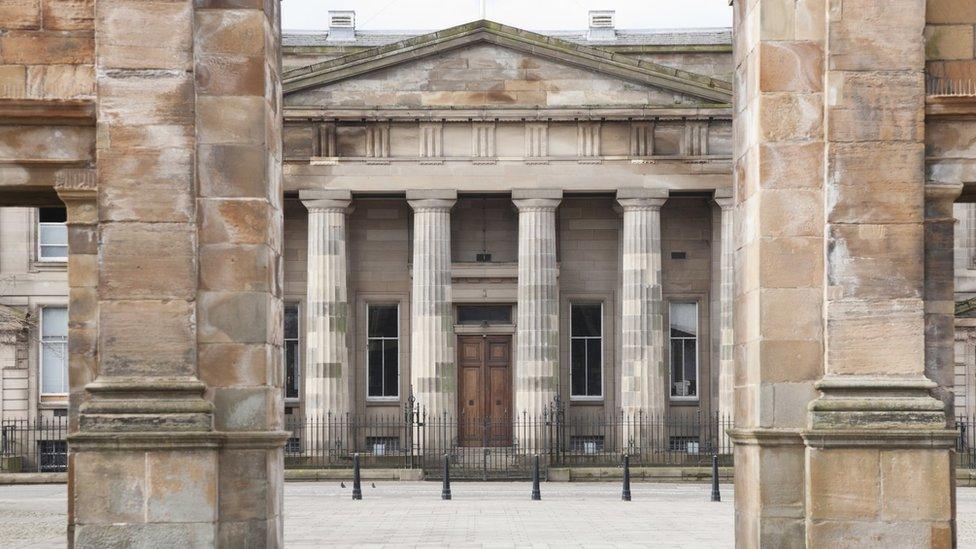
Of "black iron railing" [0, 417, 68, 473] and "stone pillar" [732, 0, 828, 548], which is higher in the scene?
"stone pillar" [732, 0, 828, 548]

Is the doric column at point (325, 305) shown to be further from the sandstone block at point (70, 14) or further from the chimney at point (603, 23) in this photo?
the sandstone block at point (70, 14)

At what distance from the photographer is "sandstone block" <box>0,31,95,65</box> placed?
15164mm

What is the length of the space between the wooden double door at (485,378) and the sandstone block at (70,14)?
33477 mm

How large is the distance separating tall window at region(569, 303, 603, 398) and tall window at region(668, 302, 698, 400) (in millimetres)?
2197

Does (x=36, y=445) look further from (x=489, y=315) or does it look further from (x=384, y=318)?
(x=489, y=315)

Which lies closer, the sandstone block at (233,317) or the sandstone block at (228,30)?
the sandstone block at (233,317)

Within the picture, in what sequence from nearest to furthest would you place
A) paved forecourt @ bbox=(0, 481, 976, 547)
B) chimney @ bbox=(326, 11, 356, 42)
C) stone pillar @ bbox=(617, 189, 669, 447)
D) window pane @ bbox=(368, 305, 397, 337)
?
paved forecourt @ bbox=(0, 481, 976, 547) < stone pillar @ bbox=(617, 189, 669, 447) < window pane @ bbox=(368, 305, 397, 337) < chimney @ bbox=(326, 11, 356, 42)

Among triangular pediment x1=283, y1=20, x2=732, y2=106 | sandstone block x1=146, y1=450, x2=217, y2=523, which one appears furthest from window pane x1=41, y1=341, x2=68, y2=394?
sandstone block x1=146, y1=450, x2=217, y2=523

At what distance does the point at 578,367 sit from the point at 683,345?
3279 millimetres

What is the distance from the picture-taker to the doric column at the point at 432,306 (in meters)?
44.9

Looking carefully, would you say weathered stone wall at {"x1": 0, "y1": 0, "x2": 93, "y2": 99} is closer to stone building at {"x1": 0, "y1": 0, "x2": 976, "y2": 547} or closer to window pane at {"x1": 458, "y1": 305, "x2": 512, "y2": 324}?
stone building at {"x1": 0, "y1": 0, "x2": 976, "y2": 547}

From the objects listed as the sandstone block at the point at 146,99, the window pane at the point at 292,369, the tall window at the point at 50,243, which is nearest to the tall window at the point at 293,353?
the window pane at the point at 292,369

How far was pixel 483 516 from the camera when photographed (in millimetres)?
28125

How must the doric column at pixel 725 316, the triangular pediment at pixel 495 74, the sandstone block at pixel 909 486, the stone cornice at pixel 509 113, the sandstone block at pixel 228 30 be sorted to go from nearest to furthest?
the sandstone block at pixel 909 486
the sandstone block at pixel 228 30
the stone cornice at pixel 509 113
the triangular pediment at pixel 495 74
the doric column at pixel 725 316
